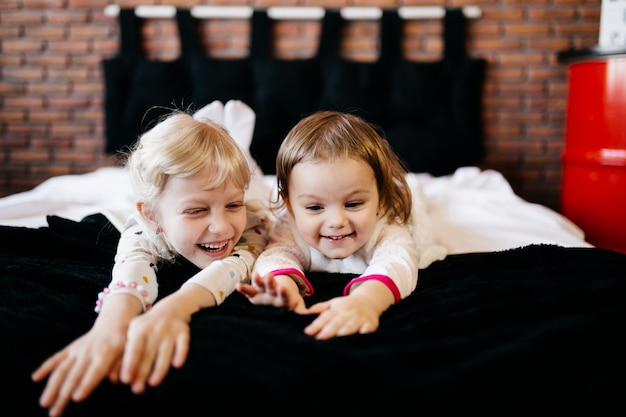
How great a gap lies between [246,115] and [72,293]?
0.91 metres

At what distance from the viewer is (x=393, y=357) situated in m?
0.63

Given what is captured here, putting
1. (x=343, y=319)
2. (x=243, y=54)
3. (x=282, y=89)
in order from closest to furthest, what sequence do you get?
1. (x=343, y=319)
2. (x=282, y=89)
3. (x=243, y=54)

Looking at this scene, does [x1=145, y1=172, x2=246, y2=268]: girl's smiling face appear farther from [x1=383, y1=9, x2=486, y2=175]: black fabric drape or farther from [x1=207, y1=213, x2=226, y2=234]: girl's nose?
[x1=383, y1=9, x2=486, y2=175]: black fabric drape

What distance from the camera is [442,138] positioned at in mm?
2307

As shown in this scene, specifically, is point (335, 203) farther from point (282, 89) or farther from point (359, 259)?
point (282, 89)

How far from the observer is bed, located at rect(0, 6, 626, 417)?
0.60 meters

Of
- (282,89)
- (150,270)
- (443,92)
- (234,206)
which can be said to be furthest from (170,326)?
(443,92)

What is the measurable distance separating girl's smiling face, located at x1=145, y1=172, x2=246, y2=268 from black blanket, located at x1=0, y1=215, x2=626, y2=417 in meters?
0.17

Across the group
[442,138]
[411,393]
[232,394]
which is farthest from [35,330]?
[442,138]

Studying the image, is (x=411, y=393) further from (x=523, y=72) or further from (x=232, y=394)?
(x=523, y=72)

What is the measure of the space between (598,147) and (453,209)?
2.27 ft

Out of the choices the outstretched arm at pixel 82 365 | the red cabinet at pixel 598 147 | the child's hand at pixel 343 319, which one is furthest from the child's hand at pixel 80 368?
the red cabinet at pixel 598 147

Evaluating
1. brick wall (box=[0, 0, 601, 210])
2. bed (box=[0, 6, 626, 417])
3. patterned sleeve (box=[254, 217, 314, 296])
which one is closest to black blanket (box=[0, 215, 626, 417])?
bed (box=[0, 6, 626, 417])

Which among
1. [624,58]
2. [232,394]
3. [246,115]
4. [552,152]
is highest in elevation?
[624,58]
